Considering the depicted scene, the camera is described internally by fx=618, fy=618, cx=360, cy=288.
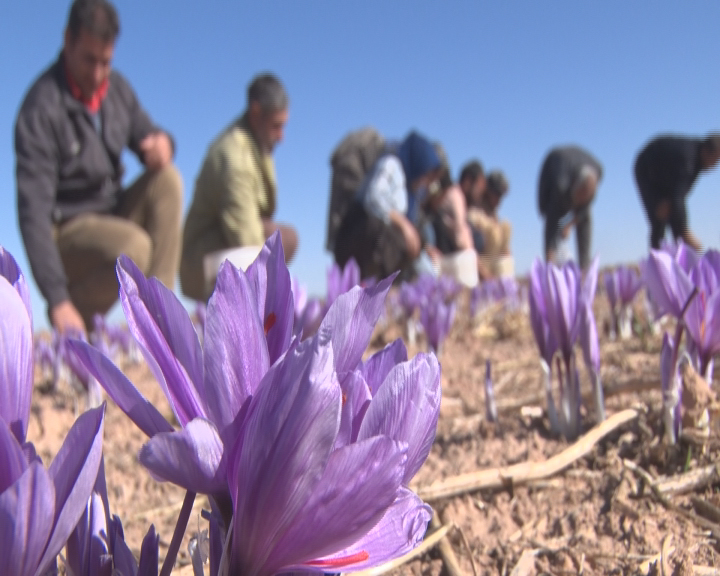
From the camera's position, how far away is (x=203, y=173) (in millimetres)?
5070

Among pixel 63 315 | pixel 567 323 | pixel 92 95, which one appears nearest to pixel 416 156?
pixel 92 95

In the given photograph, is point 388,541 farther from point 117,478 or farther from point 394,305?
point 394,305

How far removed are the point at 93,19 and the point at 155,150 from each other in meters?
0.90

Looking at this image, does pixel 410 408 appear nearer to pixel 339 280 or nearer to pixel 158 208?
pixel 339 280

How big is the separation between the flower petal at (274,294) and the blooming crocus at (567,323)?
718 millimetres

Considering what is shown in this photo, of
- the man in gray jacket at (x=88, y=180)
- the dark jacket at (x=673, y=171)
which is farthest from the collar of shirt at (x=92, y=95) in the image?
the dark jacket at (x=673, y=171)

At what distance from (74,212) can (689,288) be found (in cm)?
371

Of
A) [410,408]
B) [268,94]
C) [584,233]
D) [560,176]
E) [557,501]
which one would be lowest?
[584,233]

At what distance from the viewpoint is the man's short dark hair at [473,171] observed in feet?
37.7

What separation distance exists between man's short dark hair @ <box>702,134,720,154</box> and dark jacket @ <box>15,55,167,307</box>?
5.85 meters

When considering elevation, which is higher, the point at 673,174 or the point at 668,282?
the point at 673,174

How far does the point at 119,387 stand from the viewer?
17.0 inches

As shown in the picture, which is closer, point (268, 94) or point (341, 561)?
point (341, 561)

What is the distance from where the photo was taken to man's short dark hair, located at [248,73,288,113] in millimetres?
5117
